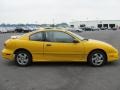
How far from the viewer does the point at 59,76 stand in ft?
31.8

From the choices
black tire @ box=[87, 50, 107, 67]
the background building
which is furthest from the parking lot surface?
the background building

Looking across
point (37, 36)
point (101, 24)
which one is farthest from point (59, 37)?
point (101, 24)

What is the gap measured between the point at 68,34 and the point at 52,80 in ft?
10.2

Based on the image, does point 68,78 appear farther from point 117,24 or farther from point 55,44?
point 117,24

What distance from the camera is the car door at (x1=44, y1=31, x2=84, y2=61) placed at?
38.0 feet

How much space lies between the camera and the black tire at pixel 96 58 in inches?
458

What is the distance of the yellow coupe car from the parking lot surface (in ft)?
0.97

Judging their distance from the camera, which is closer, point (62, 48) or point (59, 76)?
point (59, 76)

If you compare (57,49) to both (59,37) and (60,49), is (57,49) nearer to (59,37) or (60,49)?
(60,49)

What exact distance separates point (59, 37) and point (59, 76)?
96.6 inches

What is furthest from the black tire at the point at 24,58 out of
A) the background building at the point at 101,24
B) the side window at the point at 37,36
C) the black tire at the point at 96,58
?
the background building at the point at 101,24

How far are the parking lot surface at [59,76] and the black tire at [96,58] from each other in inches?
9.3

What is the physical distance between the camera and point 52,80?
9.03m

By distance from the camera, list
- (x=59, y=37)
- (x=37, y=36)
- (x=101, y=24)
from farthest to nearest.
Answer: (x=101, y=24), (x=37, y=36), (x=59, y=37)
